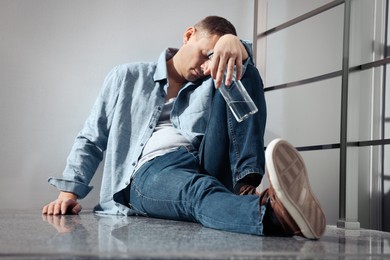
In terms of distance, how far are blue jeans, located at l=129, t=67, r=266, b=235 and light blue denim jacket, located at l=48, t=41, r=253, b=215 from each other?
0.12 meters

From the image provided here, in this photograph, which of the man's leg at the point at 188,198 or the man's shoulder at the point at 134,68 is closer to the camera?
the man's leg at the point at 188,198

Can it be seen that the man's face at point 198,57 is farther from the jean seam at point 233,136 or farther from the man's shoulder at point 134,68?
the jean seam at point 233,136

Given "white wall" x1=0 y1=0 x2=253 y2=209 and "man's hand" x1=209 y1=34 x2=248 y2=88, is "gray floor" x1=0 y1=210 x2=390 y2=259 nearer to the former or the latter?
"man's hand" x1=209 y1=34 x2=248 y2=88

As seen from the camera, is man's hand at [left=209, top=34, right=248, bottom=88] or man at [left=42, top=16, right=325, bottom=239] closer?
man at [left=42, top=16, right=325, bottom=239]

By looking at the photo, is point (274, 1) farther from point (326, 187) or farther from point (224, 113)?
point (224, 113)

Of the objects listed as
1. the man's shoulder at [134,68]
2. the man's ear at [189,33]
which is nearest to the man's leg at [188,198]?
the man's shoulder at [134,68]

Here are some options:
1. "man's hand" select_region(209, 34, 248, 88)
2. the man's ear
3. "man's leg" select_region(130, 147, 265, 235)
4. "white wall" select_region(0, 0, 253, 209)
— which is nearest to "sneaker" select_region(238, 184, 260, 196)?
"man's leg" select_region(130, 147, 265, 235)

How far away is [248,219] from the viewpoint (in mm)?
1331

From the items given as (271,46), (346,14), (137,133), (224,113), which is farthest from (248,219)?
(271,46)

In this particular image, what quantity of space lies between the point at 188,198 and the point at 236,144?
0.78 ft

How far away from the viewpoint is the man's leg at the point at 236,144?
166 centimetres

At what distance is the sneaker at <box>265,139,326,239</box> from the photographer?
122 cm

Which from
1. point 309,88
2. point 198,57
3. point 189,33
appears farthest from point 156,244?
point 309,88

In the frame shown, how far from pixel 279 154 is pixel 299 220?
15cm
